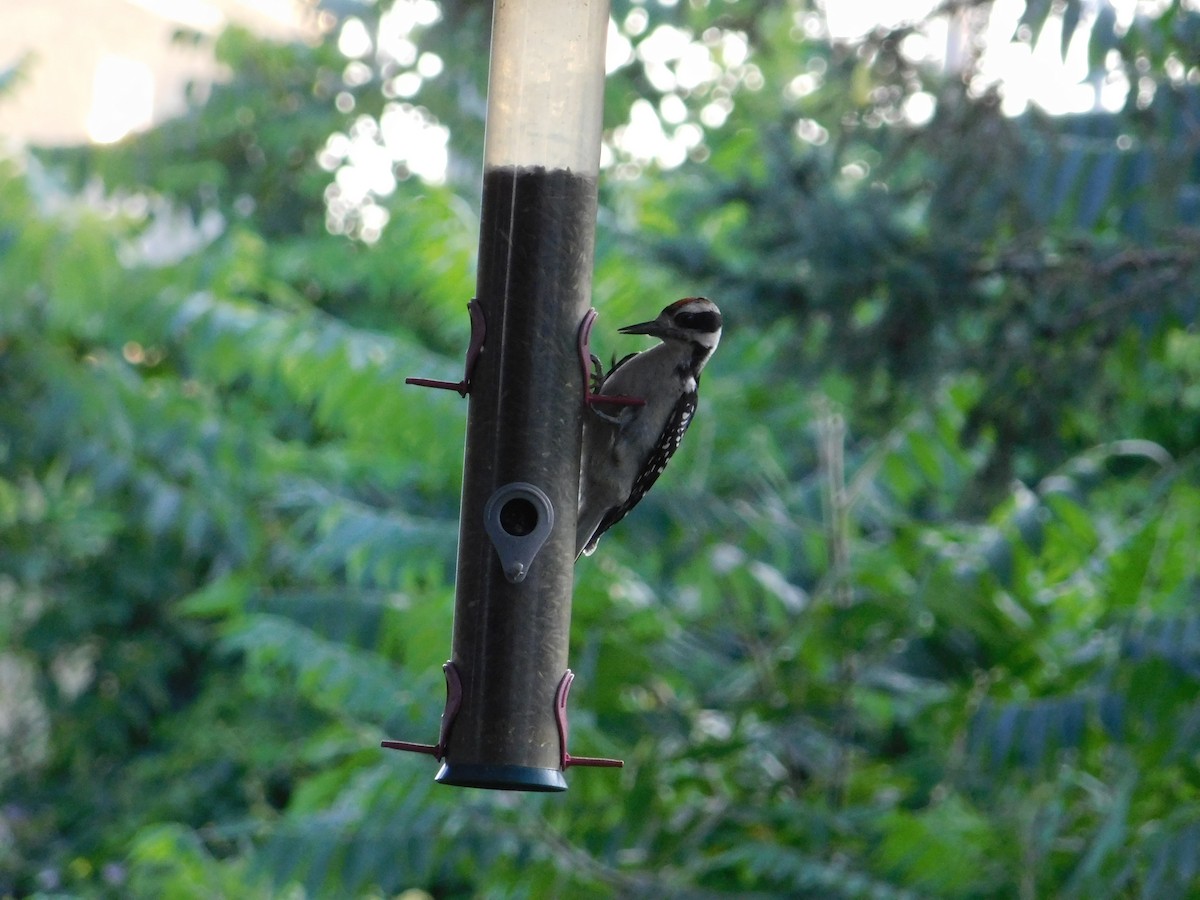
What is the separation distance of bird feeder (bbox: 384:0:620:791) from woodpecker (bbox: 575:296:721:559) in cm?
31

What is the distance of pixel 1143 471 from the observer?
8.12 m

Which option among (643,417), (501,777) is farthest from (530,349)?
(501,777)

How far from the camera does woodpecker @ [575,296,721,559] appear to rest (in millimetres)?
3898

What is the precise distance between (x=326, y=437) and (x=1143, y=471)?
275 inches

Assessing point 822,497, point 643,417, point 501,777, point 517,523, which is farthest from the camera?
point 822,497

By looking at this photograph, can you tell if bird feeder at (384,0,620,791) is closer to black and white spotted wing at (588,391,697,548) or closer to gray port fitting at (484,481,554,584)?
gray port fitting at (484,481,554,584)

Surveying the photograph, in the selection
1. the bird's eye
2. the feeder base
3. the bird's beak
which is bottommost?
the feeder base

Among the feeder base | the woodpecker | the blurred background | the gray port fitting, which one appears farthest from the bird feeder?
the blurred background

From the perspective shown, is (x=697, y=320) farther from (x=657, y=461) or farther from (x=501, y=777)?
(x=501, y=777)

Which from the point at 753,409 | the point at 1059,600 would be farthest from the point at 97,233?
the point at 1059,600

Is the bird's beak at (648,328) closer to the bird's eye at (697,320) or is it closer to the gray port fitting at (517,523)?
the bird's eye at (697,320)

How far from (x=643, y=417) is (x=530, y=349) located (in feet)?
1.91

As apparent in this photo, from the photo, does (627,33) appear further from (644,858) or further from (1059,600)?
(644,858)

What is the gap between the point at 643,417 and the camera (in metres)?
4.00
